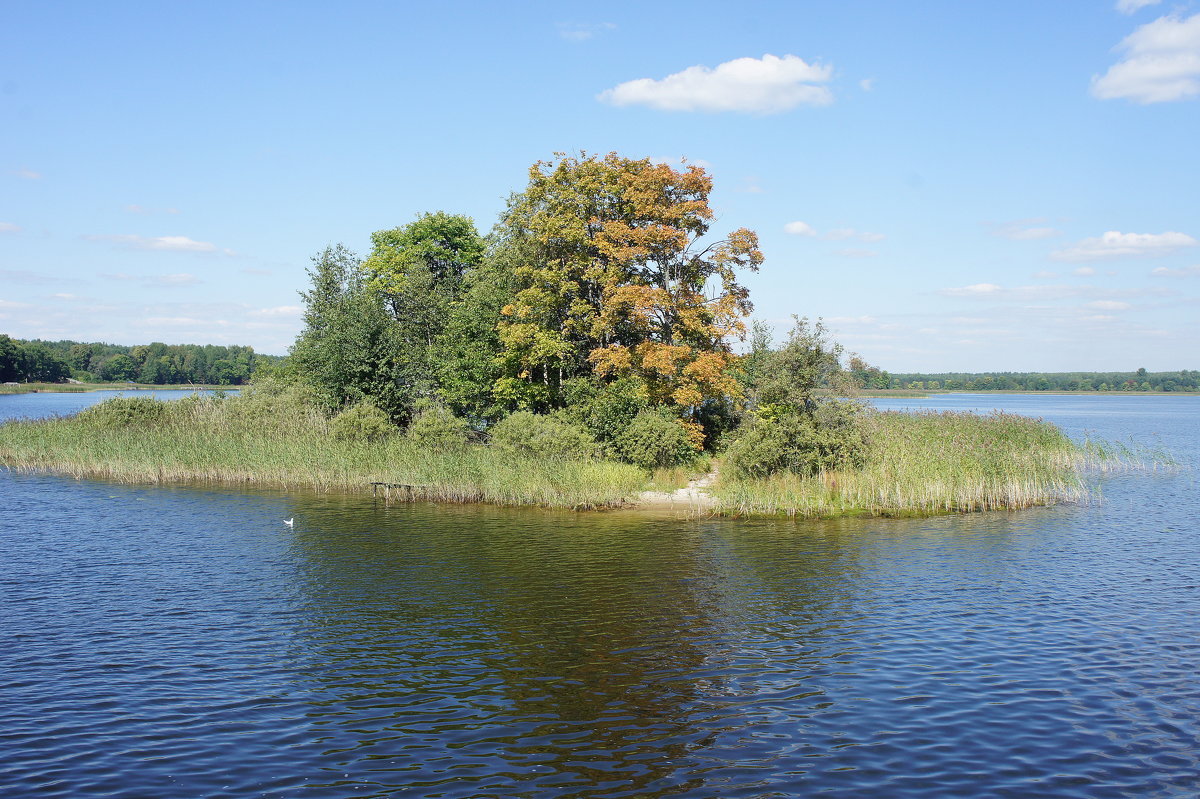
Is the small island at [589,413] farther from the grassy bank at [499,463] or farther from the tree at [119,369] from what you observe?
the tree at [119,369]

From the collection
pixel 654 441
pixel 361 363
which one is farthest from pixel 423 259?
pixel 654 441

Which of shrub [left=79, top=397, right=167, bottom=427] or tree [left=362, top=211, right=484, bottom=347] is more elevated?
tree [left=362, top=211, right=484, bottom=347]

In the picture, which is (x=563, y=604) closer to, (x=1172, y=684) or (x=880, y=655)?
(x=880, y=655)

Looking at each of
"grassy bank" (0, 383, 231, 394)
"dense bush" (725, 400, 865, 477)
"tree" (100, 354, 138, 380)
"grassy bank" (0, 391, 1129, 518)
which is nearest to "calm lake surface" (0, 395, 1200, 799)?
"grassy bank" (0, 391, 1129, 518)

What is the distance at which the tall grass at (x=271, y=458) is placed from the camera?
110 ft

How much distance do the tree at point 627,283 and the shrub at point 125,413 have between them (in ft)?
78.3

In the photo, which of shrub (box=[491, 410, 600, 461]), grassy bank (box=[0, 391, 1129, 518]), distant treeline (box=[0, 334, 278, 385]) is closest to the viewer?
grassy bank (box=[0, 391, 1129, 518])

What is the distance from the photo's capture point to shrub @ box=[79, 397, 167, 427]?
46594 millimetres

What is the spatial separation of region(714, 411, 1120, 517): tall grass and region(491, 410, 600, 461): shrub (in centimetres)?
655

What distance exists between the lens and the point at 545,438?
1404 inches

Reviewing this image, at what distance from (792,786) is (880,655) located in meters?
5.81

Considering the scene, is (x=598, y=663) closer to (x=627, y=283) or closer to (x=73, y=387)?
(x=627, y=283)

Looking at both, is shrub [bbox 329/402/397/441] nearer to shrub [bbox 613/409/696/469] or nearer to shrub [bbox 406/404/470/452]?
shrub [bbox 406/404/470/452]

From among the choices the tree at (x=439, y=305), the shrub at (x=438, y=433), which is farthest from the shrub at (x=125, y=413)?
the shrub at (x=438, y=433)
